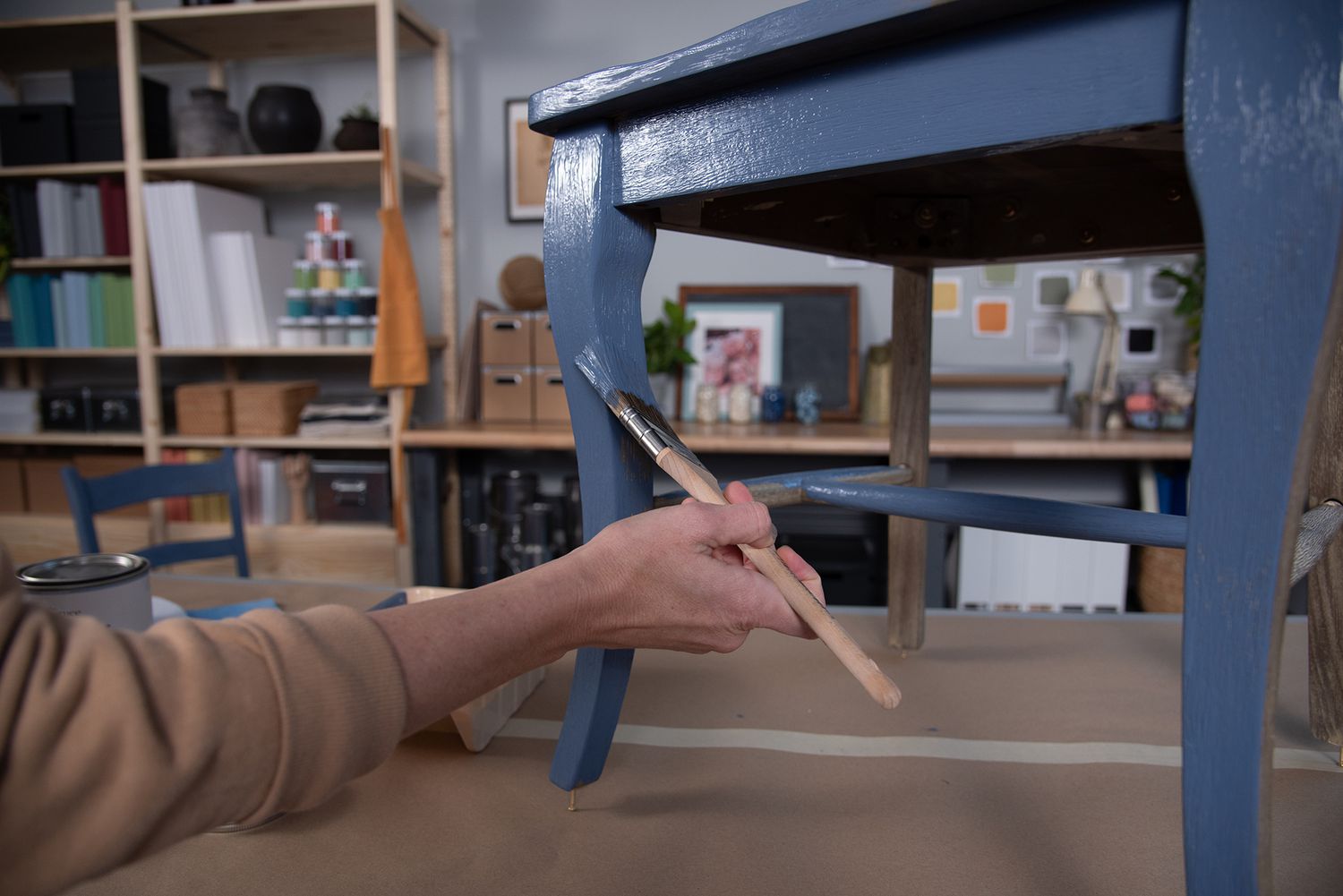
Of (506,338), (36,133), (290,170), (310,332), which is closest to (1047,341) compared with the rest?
(506,338)

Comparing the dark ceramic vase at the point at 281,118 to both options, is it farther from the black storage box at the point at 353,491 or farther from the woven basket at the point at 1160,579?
the woven basket at the point at 1160,579

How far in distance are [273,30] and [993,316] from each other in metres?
2.30

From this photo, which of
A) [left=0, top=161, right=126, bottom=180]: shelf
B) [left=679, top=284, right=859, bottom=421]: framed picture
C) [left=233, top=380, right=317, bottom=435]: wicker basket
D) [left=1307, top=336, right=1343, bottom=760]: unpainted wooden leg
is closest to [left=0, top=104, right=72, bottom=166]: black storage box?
[left=0, top=161, right=126, bottom=180]: shelf

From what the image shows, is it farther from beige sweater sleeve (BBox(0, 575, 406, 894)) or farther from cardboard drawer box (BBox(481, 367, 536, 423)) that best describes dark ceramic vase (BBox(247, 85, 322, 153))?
beige sweater sleeve (BBox(0, 575, 406, 894))

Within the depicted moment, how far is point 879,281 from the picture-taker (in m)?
2.61

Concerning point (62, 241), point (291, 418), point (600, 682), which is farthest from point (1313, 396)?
point (62, 241)

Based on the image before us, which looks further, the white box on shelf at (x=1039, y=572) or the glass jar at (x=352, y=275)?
the glass jar at (x=352, y=275)

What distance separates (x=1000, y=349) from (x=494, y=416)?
5.08ft

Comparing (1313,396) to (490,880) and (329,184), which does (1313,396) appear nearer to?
(490,880)

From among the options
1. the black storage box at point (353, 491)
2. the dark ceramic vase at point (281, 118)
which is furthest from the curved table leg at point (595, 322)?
the dark ceramic vase at point (281, 118)

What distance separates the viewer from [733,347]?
2.59m

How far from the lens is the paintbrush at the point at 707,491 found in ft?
1.46

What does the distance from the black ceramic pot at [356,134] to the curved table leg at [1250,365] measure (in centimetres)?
240

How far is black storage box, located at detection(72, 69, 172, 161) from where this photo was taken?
99.6 inches
